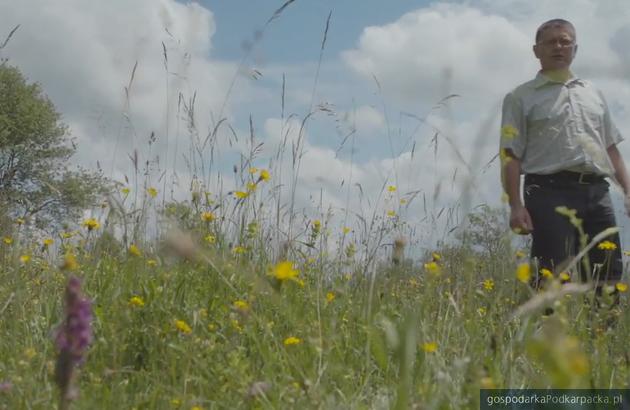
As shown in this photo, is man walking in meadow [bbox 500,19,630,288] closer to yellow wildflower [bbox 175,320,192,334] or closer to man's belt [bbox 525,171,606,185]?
man's belt [bbox 525,171,606,185]

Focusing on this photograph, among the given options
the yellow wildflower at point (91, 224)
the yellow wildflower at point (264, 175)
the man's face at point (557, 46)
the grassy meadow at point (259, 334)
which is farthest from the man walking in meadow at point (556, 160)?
the yellow wildflower at point (91, 224)

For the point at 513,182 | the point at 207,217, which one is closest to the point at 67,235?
the point at 207,217

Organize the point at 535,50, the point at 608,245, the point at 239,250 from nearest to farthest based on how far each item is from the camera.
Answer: the point at 239,250
the point at 608,245
the point at 535,50

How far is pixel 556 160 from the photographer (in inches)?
164

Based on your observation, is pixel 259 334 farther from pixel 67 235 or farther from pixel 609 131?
pixel 609 131

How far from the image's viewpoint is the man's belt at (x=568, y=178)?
4148mm

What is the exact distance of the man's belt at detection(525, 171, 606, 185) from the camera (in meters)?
4.15

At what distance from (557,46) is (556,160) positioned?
65 cm

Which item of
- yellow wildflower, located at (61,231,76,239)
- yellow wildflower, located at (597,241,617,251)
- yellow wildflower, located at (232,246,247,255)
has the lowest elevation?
yellow wildflower, located at (232,246,247,255)

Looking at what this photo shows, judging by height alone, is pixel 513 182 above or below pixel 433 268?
above

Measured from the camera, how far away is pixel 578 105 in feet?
14.1

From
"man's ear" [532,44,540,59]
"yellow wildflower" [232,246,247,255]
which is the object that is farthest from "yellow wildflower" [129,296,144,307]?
"man's ear" [532,44,540,59]

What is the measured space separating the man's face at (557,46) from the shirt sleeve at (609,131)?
38cm

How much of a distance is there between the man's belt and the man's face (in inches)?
24.3
